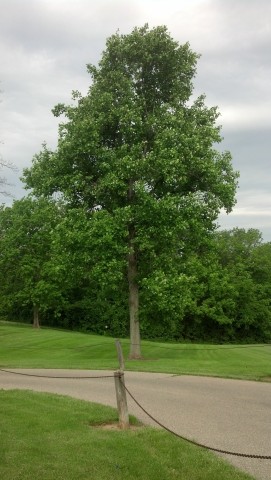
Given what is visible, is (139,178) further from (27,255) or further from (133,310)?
(27,255)

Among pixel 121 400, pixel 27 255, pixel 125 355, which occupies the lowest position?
pixel 125 355

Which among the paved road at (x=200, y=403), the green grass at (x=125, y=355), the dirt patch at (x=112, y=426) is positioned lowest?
the green grass at (x=125, y=355)

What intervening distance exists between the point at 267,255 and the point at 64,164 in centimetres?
4794

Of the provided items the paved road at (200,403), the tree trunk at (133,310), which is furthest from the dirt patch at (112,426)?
the tree trunk at (133,310)

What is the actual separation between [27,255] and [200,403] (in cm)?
4014

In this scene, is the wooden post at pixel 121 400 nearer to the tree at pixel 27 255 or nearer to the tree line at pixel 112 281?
the tree line at pixel 112 281

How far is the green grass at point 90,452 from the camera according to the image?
20.9 ft

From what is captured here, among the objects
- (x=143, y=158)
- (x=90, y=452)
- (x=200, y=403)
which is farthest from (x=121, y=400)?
(x=143, y=158)

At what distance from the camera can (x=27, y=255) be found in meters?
49.9

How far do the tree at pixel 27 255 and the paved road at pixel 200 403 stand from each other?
103 feet

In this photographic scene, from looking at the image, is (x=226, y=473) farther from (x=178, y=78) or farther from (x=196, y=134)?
(x=178, y=78)

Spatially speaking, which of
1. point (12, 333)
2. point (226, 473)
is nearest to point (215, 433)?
point (226, 473)

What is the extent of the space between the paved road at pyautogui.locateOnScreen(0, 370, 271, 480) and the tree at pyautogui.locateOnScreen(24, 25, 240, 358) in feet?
21.1

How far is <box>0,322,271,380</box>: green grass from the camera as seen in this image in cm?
1845
